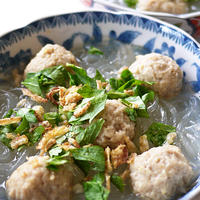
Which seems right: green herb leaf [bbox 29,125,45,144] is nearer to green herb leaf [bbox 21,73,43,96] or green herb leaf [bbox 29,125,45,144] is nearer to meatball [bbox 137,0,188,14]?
green herb leaf [bbox 21,73,43,96]

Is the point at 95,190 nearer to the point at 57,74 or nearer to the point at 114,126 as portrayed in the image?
the point at 114,126

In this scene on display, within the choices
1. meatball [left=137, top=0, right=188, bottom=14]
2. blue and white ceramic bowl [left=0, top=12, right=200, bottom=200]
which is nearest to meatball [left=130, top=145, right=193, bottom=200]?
blue and white ceramic bowl [left=0, top=12, right=200, bottom=200]

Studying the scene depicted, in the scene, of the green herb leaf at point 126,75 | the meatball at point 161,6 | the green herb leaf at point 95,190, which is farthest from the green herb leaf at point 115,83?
the meatball at point 161,6

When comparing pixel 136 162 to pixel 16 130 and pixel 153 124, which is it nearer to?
pixel 153 124

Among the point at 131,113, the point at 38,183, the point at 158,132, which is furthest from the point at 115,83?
the point at 38,183

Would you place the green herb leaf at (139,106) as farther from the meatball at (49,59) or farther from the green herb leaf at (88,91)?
the meatball at (49,59)
